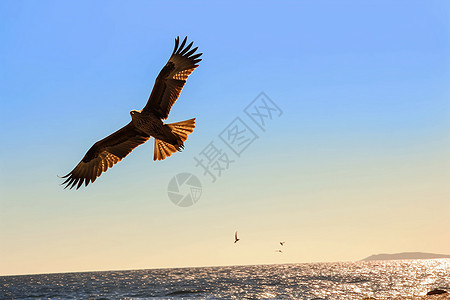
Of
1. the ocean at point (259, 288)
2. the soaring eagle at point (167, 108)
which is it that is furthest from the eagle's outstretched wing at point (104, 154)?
the ocean at point (259, 288)

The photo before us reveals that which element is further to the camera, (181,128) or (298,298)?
(298,298)

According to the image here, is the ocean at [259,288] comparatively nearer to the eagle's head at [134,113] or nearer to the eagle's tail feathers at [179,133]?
the eagle's tail feathers at [179,133]

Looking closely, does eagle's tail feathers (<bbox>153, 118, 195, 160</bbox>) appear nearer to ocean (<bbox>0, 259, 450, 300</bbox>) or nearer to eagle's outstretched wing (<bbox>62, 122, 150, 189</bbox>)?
eagle's outstretched wing (<bbox>62, 122, 150, 189</bbox>)

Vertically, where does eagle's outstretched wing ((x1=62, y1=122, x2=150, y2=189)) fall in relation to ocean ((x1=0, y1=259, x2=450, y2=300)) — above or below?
above

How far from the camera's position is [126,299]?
5362 centimetres

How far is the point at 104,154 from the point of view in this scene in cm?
1577

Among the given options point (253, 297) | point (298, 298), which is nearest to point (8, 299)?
point (253, 297)

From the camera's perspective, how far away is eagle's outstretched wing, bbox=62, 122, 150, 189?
1526 centimetres

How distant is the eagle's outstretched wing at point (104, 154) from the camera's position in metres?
15.3

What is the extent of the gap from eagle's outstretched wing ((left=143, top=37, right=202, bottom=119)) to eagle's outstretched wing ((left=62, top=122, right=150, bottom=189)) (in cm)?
174

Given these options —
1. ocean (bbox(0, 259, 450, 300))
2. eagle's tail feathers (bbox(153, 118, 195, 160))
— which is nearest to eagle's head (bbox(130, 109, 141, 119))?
eagle's tail feathers (bbox(153, 118, 195, 160))

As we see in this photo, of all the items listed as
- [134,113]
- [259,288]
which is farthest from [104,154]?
[259,288]

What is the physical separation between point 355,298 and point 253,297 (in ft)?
32.7

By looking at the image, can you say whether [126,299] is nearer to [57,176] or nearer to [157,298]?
[157,298]
